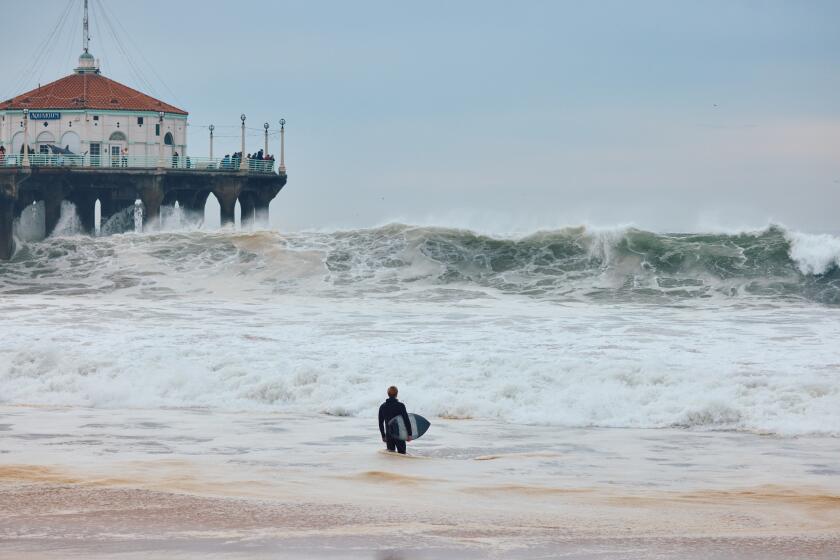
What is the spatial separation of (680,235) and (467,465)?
22.5 meters

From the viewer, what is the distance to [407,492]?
11125mm

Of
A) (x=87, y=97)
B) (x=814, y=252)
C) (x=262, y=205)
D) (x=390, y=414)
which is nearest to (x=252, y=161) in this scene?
(x=262, y=205)

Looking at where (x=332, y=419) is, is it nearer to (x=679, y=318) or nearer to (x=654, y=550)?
(x=654, y=550)

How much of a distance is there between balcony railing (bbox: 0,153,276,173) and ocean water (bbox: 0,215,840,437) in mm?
6876

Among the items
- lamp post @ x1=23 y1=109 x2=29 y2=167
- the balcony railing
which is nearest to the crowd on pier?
the balcony railing

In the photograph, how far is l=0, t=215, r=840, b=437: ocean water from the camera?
56.9ft

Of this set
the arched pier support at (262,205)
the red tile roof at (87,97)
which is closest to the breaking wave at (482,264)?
the arched pier support at (262,205)

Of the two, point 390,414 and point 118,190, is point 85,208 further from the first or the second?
point 390,414

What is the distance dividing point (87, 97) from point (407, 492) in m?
41.0

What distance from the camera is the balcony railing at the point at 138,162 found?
45000 millimetres

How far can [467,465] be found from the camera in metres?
12.9

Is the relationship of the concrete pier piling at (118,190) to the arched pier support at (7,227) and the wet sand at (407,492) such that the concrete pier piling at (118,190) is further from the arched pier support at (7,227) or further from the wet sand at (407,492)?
the wet sand at (407,492)

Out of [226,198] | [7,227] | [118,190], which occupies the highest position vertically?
[118,190]

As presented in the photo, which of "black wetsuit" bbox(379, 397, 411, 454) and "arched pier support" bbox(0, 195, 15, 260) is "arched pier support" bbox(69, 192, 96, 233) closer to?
"arched pier support" bbox(0, 195, 15, 260)
